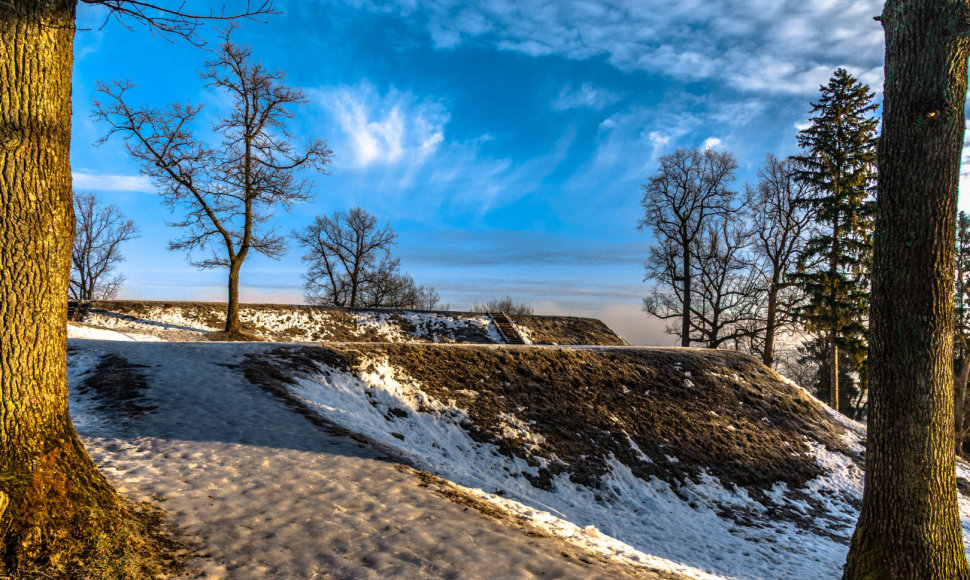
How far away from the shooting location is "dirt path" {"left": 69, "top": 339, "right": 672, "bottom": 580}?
12.9ft

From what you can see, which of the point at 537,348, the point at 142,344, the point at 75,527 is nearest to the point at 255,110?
the point at 142,344

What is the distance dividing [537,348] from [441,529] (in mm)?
9849

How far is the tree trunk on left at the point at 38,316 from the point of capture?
354 cm

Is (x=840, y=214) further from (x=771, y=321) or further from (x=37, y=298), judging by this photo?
(x=37, y=298)

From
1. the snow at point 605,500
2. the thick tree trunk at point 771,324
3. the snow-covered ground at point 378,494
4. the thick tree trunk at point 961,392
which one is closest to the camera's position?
the snow-covered ground at point 378,494

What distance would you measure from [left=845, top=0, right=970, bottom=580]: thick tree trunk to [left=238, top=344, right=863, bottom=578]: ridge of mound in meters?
2.41

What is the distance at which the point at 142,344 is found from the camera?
1190 centimetres

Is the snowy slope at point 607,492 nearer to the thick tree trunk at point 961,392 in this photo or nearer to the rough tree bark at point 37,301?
the rough tree bark at point 37,301

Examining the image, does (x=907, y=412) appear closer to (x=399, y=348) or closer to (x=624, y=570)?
(x=624, y=570)

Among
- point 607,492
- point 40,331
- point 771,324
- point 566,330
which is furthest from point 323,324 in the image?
point 771,324

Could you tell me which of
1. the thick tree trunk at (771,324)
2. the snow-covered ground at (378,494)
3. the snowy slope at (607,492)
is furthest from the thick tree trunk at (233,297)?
the thick tree trunk at (771,324)

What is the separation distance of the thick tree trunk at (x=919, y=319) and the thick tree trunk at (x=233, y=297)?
20.4 meters

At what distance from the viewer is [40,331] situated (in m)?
3.86

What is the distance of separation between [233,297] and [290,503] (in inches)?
688
